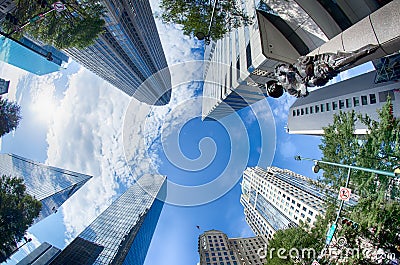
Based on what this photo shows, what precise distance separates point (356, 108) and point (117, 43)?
62.1m

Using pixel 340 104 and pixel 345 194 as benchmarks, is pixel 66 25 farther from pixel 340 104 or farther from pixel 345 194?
pixel 340 104

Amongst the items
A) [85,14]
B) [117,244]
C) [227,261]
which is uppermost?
[85,14]

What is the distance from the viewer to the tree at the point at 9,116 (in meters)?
19.2

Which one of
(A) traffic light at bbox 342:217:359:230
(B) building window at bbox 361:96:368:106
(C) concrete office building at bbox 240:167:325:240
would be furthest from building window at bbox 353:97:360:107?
(A) traffic light at bbox 342:217:359:230

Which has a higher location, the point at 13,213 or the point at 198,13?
the point at 198,13

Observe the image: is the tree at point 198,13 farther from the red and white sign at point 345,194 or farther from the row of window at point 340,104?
the row of window at point 340,104

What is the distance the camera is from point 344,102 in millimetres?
25609

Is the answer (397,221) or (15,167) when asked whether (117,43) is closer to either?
(15,167)

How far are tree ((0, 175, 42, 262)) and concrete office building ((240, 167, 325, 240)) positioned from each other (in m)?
38.5

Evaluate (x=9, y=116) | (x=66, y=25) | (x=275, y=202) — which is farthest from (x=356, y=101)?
(x=9, y=116)

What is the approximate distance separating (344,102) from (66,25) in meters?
34.5

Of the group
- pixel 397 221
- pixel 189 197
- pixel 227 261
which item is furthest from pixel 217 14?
pixel 227 261

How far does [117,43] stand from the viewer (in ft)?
181

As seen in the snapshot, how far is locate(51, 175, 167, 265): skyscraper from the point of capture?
51800 mm
